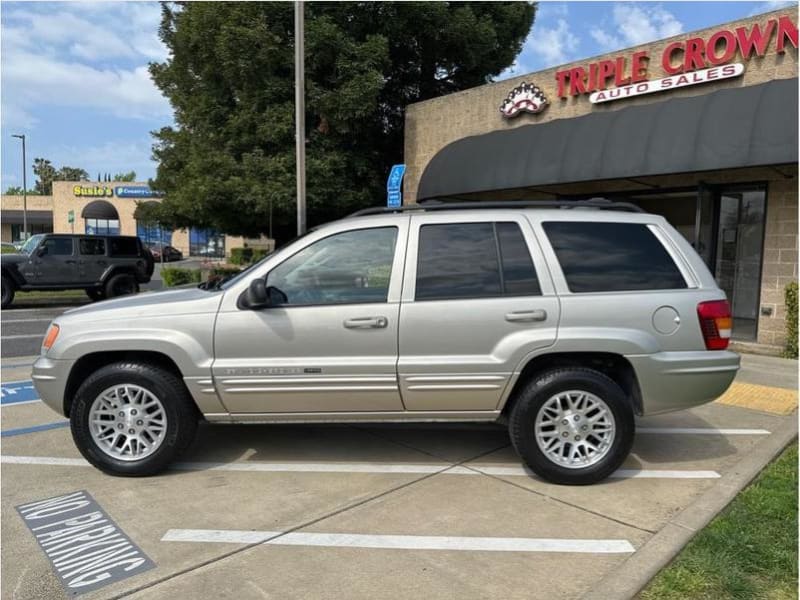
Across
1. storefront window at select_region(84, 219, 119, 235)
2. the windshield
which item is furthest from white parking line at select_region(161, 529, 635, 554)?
storefront window at select_region(84, 219, 119, 235)

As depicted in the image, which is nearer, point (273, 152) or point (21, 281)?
point (21, 281)

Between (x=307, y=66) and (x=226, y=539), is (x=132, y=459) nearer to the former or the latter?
(x=226, y=539)

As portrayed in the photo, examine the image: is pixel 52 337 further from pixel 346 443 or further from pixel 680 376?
pixel 680 376

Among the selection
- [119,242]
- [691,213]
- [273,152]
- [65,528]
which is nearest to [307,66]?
[273,152]

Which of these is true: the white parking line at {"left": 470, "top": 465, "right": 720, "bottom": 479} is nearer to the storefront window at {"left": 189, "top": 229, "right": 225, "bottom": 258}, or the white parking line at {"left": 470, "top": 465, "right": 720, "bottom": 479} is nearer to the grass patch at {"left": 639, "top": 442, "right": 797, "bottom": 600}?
the grass patch at {"left": 639, "top": 442, "right": 797, "bottom": 600}

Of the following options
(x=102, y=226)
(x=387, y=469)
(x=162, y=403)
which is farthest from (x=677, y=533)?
(x=102, y=226)

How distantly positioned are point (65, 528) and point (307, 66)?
14.6 m

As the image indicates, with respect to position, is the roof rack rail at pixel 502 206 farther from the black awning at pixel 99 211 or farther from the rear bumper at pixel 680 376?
the black awning at pixel 99 211

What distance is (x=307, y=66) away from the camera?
15844mm

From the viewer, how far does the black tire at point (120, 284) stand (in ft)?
51.8

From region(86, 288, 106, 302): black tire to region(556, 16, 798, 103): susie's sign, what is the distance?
12.8m

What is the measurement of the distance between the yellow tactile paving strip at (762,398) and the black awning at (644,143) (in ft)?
10.1

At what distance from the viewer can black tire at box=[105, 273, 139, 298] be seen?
15.8 m

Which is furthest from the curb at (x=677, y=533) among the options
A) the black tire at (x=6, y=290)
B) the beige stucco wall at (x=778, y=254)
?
the black tire at (x=6, y=290)
